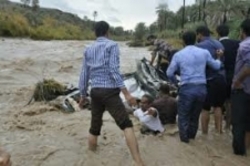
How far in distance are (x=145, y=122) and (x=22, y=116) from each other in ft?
10.1

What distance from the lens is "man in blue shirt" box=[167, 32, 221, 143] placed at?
739 cm

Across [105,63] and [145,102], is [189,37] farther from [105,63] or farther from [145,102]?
[105,63]

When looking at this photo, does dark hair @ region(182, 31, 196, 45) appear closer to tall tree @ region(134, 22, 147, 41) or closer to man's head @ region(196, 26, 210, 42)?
man's head @ region(196, 26, 210, 42)

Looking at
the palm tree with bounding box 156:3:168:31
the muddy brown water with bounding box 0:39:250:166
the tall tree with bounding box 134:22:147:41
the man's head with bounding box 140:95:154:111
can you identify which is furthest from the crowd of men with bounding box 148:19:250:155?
the palm tree with bounding box 156:3:168:31

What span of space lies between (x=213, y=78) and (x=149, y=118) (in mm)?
1231

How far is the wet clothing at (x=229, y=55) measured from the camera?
8.10 meters

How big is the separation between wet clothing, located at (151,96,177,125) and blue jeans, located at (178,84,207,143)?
0.86m

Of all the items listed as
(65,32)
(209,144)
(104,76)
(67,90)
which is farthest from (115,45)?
(65,32)

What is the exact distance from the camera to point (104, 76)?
6.39 meters

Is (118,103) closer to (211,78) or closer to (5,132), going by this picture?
(211,78)

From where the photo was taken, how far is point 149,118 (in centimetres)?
820

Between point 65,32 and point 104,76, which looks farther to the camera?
point 65,32

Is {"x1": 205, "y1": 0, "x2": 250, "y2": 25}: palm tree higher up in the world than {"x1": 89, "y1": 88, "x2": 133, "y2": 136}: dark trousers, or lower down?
higher up

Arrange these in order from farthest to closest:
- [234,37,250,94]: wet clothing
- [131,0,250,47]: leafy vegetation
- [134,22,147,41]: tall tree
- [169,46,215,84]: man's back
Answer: [134,22,147,41]: tall tree → [131,0,250,47]: leafy vegetation → [169,46,215,84]: man's back → [234,37,250,94]: wet clothing
